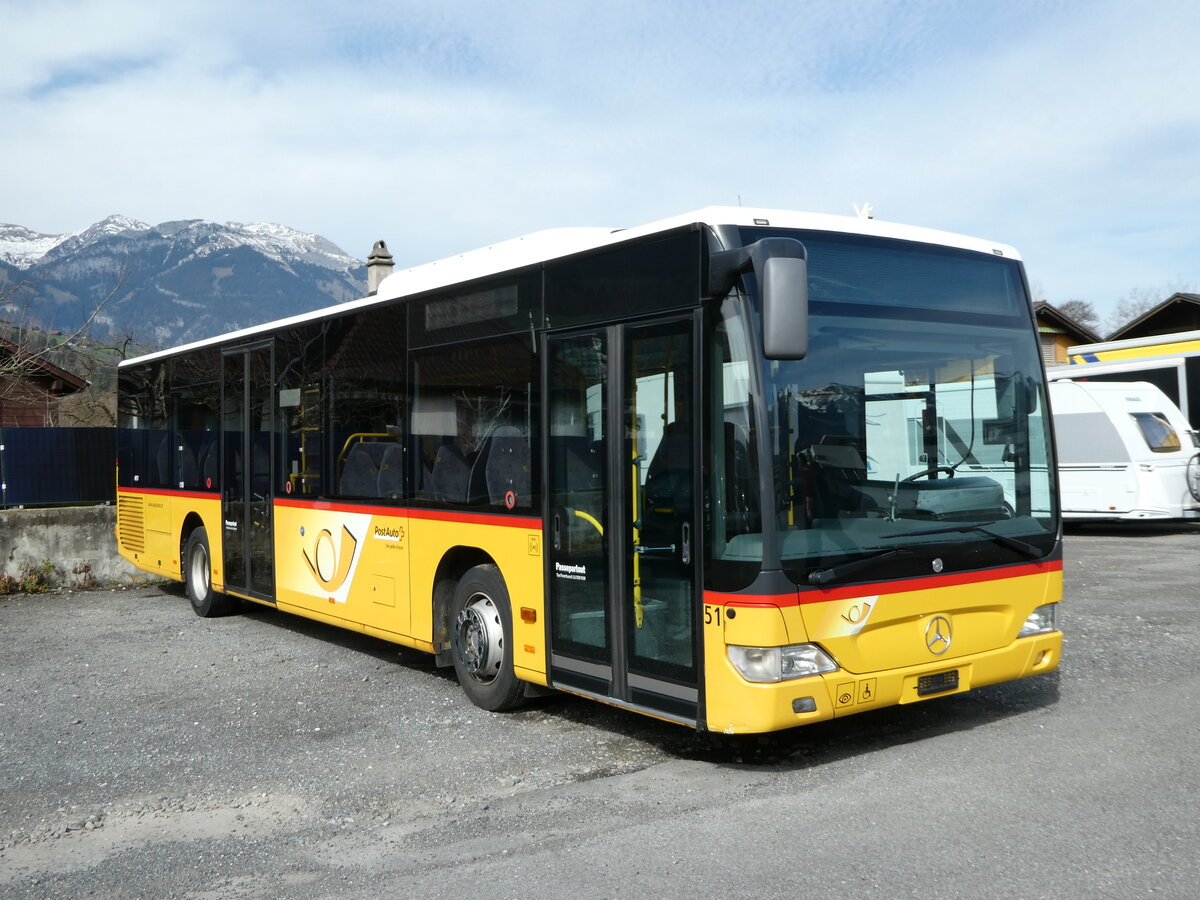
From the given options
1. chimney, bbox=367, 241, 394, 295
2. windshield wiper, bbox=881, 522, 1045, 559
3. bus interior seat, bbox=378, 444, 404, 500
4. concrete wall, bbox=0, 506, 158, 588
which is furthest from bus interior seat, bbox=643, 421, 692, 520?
chimney, bbox=367, 241, 394, 295

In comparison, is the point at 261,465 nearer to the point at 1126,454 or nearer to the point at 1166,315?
the point at 1126,454

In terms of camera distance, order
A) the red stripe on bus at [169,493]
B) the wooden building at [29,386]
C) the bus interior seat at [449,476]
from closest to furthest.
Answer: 1. the bus interior seat at [449,476]
2. the red stripe on bus at [169,493]
3. the wooden building at [29,386]

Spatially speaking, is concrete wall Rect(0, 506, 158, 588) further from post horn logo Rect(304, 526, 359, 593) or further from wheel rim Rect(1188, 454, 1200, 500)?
wheel rim Rect(1188, 454, 1200, 500)

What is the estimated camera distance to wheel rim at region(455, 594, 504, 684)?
24.1ft

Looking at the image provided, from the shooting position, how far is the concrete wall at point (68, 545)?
14617 millimetres

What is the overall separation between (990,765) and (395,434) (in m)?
4.77

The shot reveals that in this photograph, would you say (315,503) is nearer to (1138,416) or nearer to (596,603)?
(596,603)

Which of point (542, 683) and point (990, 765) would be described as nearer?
point (990, 765)

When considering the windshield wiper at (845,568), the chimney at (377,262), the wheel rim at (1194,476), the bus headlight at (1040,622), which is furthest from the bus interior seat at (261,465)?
the wheel rim at (1194,476)

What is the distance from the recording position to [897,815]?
16.5 ft

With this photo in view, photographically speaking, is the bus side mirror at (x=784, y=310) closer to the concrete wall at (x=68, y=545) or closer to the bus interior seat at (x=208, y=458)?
the bus interior seat at (x=208, y=458)

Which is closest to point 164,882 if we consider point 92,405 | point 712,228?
point 712,228

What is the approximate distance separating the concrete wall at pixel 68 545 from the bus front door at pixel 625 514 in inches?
419

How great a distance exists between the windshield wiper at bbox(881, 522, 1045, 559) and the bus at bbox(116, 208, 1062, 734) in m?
0.02
